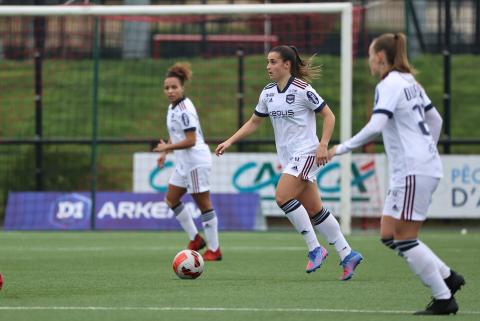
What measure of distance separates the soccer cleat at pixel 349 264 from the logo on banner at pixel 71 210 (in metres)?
9.22

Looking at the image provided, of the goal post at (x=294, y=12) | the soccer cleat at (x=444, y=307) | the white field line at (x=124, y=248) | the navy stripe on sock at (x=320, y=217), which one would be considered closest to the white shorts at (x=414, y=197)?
the soccer cleat at (x=444, y=307)

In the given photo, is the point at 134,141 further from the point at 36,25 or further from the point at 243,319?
the point at 243,319

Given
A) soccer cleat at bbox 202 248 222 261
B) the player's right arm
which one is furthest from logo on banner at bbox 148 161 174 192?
the player's right arm

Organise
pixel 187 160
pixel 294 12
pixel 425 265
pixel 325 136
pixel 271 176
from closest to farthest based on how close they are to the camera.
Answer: pixel 425 265 < pixel 325 136 < pixel 187 160 < pixel 294 12 < pixel 271 176

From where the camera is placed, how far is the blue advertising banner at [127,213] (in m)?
19.1

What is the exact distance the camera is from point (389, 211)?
7.90 m

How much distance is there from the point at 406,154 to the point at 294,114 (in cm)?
317

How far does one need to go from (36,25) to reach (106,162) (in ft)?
9.33

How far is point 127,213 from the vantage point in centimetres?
1919

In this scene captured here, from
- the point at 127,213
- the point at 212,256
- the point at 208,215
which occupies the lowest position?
the point at 127,213

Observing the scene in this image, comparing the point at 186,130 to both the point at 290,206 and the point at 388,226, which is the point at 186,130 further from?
the point at 388,226

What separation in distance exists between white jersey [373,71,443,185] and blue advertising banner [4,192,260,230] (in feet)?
36.7

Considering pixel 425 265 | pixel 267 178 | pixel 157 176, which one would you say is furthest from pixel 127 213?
pixel 425 265

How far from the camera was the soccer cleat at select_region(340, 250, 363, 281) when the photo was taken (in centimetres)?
1045
